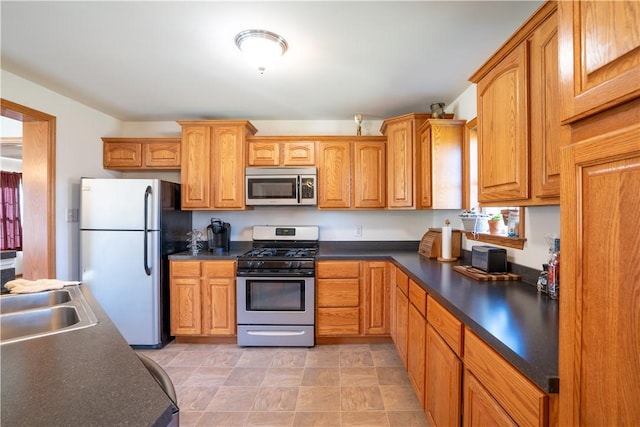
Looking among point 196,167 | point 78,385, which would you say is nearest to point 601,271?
point 78,385

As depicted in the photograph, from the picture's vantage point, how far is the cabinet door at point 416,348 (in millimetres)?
1718

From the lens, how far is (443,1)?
1.49 metres

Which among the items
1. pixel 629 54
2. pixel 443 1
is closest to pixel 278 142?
pixel 443 1

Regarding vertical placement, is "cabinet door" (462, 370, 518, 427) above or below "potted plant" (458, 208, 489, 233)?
below

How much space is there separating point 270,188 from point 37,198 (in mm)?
2092

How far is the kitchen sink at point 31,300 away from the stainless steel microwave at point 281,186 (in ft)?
5.84

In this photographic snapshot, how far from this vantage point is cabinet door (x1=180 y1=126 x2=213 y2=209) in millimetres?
3027

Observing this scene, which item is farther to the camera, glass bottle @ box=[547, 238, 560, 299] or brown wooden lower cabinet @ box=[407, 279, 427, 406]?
brown wooden lower cabinet @ box=[407, 279, 427, 406]

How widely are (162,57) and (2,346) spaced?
1922 millimetres

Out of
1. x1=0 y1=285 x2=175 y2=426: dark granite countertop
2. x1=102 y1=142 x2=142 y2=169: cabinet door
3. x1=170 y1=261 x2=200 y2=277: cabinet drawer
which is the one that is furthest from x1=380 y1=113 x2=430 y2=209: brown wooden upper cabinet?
x1=102 y1=142 x2=142 y2=169: cabinet door

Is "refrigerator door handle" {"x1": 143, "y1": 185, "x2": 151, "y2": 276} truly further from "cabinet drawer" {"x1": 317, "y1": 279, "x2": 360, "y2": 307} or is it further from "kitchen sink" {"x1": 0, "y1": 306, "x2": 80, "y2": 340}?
"cabinet drawer" {"x1": 317, "y1": 279, "x2": 360, "y2": 307}

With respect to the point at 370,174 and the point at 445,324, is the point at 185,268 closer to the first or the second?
the point at 370,174

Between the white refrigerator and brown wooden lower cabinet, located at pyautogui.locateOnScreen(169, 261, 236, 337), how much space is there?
18cm

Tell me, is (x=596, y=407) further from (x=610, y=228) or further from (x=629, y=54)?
(x=629, y=54)
